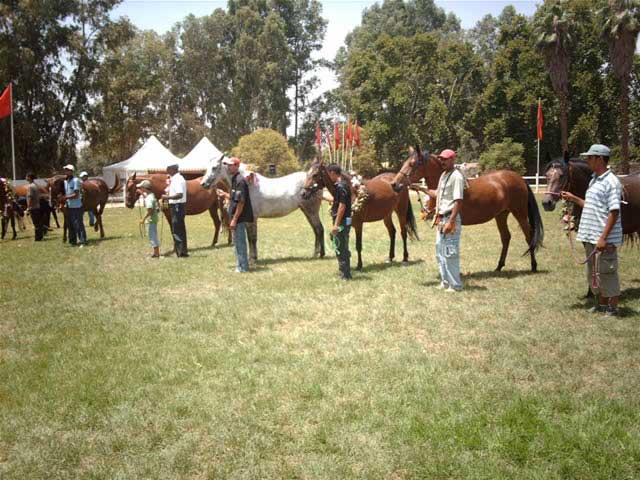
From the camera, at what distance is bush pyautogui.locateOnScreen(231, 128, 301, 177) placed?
4050 centimetres

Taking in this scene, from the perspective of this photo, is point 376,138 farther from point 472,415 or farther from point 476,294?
point 472,415

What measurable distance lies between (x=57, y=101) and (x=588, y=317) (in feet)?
137

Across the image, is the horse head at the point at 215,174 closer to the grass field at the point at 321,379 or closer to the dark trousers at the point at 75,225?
the grass field at the point at 321,379

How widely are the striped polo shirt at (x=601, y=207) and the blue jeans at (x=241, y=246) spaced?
6.20 meters

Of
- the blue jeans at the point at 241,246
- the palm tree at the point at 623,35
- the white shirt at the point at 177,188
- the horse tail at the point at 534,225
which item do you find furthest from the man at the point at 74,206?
the palm tree at the point at 623,35

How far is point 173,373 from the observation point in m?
5.36

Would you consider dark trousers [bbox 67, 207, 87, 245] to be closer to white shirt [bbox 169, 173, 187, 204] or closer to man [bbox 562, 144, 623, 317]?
white shirt [bbox 169, 173, 187, 204]

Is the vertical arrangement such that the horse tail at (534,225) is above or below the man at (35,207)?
below

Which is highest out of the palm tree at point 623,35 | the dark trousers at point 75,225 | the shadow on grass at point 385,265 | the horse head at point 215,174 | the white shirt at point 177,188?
the palm tree at point 623,35

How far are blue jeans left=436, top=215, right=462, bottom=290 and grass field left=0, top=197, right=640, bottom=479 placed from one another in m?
0.32

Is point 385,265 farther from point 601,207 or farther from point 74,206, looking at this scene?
point 74,206

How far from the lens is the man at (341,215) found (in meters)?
9.05

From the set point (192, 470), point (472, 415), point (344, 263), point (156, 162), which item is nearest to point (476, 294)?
Answer: point (344, 263)

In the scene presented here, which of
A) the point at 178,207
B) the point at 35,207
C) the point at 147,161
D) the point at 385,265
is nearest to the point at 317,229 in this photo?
the point at 385,265
